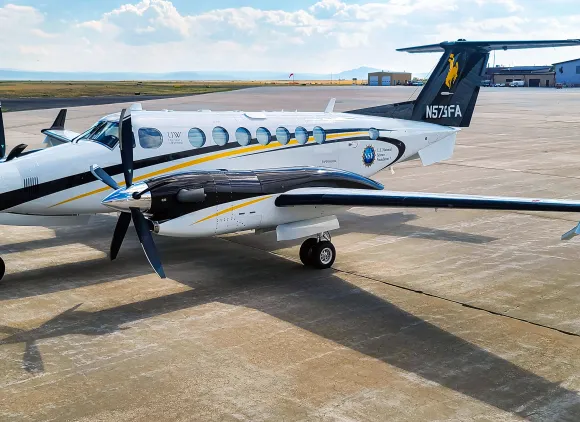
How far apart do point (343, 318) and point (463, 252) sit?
5.15 m

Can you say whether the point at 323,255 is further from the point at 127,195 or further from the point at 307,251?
the point at 127,195

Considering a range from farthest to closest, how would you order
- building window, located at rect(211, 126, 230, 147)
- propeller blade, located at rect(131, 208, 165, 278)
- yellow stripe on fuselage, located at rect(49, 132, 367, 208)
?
building window, located at rect(211, 126, 230, 147) < yellow stripe on fuselage, located at rect(49, 132, 367, 208) < propeller blade, located at rect(131, 208, 165, 278)

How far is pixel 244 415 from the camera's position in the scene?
293 inches

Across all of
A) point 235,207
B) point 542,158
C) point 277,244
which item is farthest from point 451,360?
point 542,158

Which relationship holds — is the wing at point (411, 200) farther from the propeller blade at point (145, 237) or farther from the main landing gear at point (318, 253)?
the propeller blade at point (145, 237)

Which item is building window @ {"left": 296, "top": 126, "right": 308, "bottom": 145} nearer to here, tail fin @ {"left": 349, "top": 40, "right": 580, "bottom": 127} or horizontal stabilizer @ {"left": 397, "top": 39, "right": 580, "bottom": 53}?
tail fin @ {"left": 349, "top": 40, "right": 580, "bottom": 127}

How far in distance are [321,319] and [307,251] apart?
304cm

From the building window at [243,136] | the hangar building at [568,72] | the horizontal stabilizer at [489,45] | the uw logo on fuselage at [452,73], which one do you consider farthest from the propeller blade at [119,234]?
the hangar building at [568,72]

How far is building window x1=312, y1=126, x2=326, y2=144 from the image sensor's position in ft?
50.4

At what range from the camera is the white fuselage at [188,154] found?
41.1 feet

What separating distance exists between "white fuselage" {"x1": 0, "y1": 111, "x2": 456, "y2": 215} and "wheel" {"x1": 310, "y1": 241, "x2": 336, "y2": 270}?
2.46 m

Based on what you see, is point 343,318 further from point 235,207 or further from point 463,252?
point 463,252

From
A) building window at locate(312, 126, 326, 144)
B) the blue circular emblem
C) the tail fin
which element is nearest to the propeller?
building window at locate(312, 126, 326, 144)

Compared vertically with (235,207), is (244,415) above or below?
below
